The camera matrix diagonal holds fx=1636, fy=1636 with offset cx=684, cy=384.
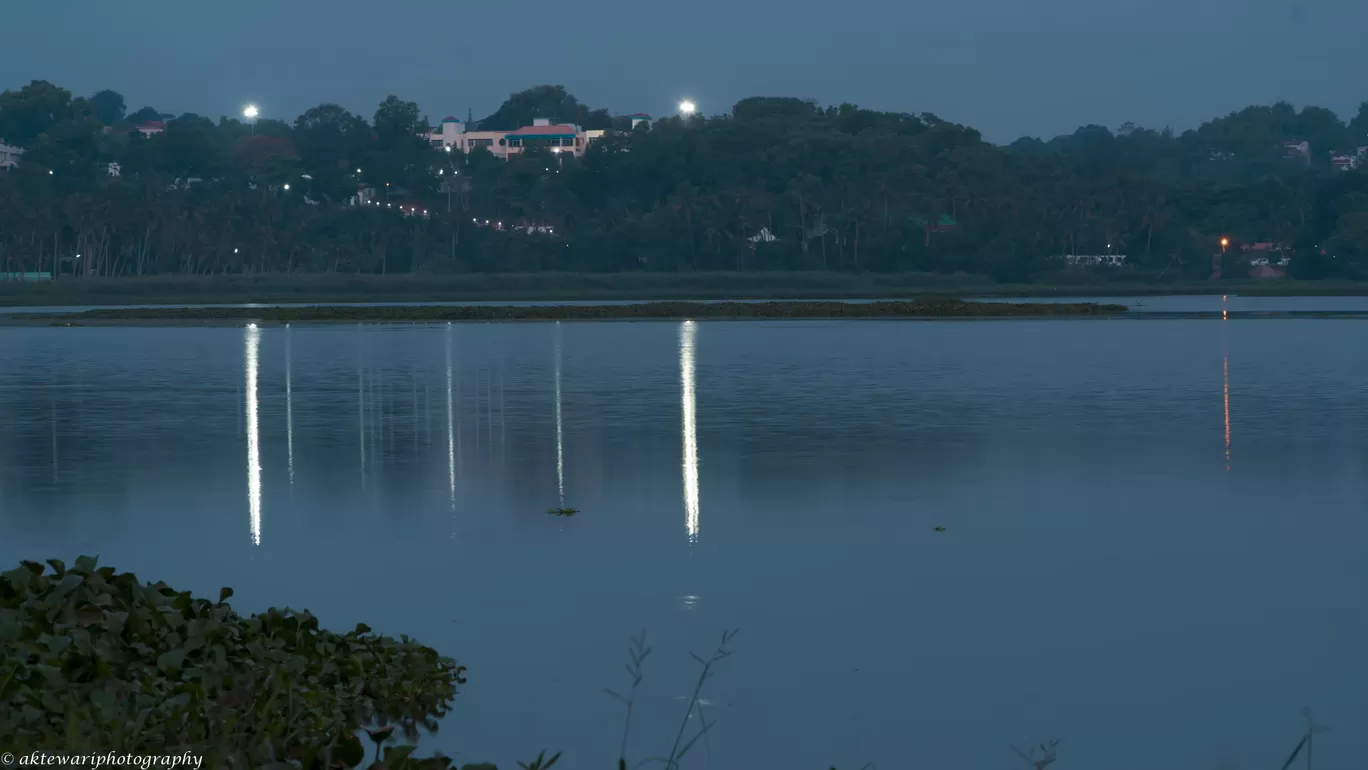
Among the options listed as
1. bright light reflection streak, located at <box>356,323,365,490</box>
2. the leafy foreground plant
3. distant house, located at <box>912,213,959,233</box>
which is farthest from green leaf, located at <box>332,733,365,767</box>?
distant house, located at <box>912,213,959,233</box>

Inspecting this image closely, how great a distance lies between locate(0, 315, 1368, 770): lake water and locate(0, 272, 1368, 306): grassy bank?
94752 millimetres

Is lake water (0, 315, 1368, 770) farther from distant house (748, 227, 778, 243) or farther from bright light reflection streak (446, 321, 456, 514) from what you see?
distant house (748, 227, 778, 243)

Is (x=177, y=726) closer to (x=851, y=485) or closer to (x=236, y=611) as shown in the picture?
(x=236, y=611)

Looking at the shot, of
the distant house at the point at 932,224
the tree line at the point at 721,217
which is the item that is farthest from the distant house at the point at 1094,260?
the distant house at the point at 932,224

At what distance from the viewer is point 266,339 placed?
6159 centimetres

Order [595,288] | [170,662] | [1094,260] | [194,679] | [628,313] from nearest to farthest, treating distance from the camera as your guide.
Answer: [194,679], [170,662], [628,313], [595,288], [1094,260]

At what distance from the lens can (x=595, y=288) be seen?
138 meters

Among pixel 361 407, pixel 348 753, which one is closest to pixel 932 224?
pixel 361 407

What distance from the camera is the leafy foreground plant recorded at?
8.27 metres

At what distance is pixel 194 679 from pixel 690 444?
1348 cm

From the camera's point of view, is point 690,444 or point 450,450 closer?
point 450,450

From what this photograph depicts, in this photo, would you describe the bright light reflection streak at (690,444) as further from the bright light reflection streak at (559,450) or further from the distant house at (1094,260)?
the distant house at (1094,260)

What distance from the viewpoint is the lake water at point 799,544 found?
954 centimetres

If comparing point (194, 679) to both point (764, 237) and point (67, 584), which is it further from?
point (764, 237)
